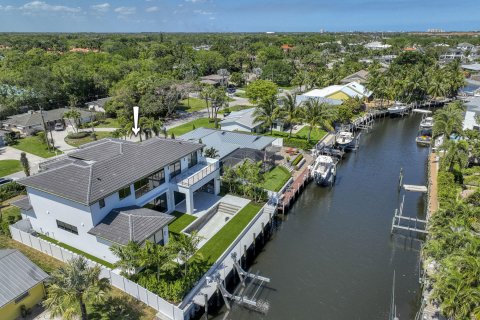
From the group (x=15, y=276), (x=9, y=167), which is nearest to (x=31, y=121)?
(x=9, y=167)

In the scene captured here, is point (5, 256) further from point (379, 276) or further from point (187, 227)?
point (379, 276)

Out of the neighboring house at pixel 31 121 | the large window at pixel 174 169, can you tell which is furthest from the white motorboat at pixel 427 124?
the neighboring house at pixel 31 121

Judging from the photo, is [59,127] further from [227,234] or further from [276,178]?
[227,234]

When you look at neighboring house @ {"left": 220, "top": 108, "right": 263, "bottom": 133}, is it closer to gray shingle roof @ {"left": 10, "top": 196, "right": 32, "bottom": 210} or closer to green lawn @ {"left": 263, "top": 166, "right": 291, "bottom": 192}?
green lawn @ {"left": 263, "top": 166, "right": 291, "bottom": 192}

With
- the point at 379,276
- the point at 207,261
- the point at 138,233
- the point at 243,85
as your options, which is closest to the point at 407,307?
the point at 379,276

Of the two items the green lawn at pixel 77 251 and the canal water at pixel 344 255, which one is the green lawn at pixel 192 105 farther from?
the green lawn at pixel 77 251

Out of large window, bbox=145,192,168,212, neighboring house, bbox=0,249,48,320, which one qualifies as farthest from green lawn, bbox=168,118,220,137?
neighboring house, bbox=0,249,48,320
